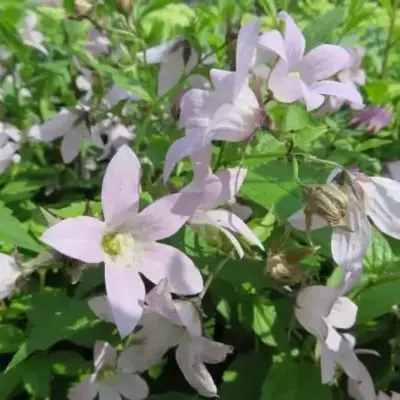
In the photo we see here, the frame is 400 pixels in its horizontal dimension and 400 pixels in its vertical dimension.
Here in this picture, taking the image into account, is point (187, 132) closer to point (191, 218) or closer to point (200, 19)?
point (191, 218)

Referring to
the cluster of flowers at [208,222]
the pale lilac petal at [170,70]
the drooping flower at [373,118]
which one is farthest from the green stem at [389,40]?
the cluster of flowers at [208,222]

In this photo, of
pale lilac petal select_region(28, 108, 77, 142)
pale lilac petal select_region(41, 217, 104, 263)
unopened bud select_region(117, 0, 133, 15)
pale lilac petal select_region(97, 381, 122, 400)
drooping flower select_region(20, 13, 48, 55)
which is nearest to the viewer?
pale lilac petal select_region(41, 217, 104, 263)

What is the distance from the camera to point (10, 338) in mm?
842

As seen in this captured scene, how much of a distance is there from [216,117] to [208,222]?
94 millimetres

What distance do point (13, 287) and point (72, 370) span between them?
0.15m

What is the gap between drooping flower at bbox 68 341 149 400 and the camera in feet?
2.66

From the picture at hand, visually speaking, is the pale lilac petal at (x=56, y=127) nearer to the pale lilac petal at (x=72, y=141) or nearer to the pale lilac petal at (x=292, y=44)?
the pale lilac petal at (x=72, y=141)

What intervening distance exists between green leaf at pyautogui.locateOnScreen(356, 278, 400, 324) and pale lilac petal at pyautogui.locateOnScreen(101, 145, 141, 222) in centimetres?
27

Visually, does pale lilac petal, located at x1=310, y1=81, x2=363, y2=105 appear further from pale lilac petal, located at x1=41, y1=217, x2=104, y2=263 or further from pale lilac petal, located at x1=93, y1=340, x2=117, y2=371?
pale lilac petal, located at x1=93, y1=340, x2=117, y2=371

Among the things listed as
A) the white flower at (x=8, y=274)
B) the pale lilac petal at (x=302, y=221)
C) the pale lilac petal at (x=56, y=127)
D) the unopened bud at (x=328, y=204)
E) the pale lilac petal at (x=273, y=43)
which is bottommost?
the pale lilac petal at (x=56, y=127)

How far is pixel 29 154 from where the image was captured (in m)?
1.27

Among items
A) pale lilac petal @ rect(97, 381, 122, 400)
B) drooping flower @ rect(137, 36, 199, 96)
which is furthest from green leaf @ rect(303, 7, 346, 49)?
pale lilac petal @ rect(97, 381, 122, 400)

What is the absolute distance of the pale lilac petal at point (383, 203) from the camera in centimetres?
71

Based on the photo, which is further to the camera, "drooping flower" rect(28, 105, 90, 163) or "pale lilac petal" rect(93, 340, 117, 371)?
"drooping flower" rect(28, 105, 90, 163)
